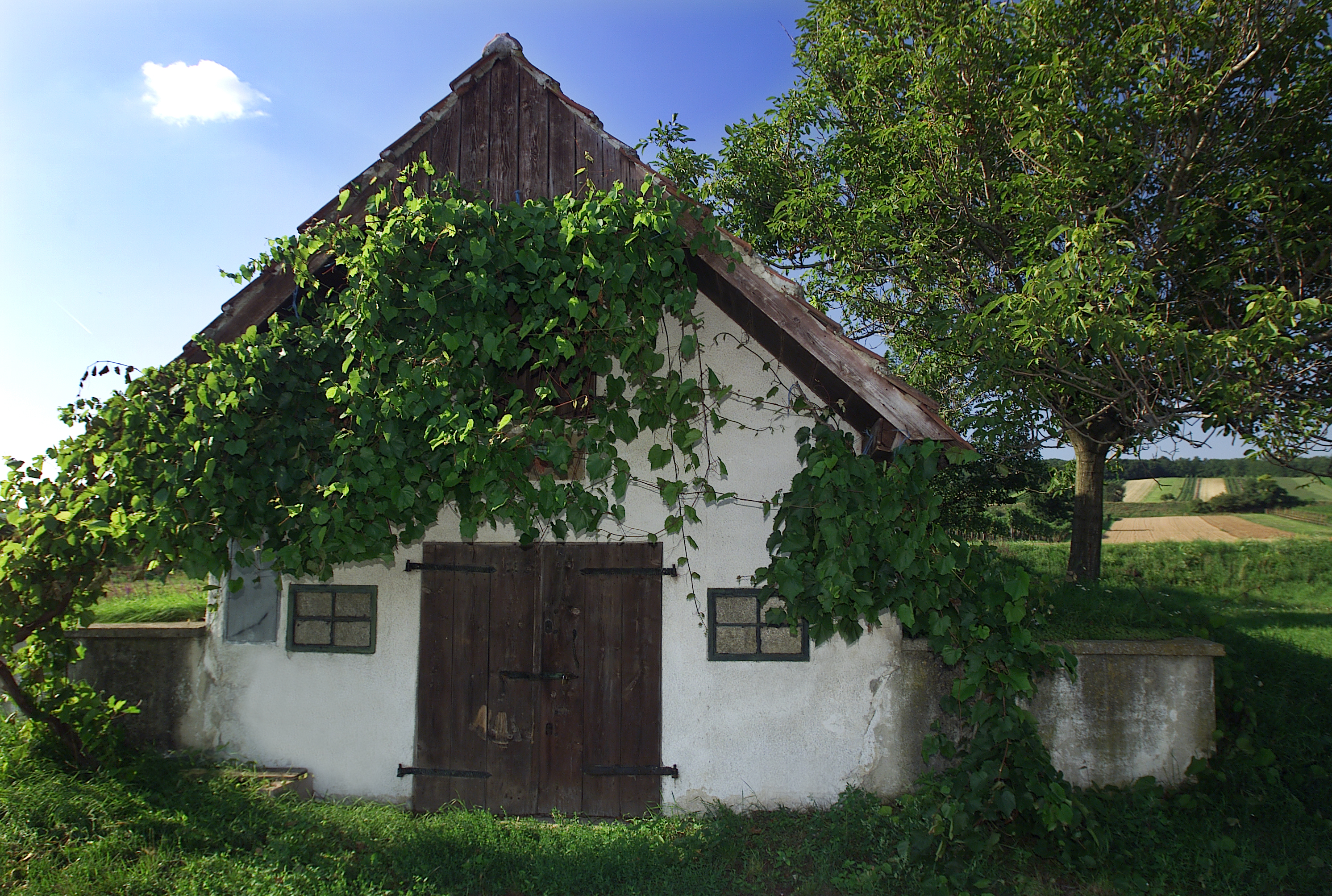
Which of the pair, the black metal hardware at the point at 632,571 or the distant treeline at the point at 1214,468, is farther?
the distant treeline at the point at 1214,468

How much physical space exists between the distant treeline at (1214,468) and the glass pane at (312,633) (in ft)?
26.9

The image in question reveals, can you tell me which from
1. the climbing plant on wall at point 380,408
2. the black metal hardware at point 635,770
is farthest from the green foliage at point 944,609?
the black metal hardware at point 635,770

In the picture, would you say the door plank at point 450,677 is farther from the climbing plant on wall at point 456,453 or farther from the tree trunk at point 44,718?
the tree trunk at point 44,718

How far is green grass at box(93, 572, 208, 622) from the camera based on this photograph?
5.86m

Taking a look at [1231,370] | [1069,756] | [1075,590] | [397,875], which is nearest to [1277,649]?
[1075,590]

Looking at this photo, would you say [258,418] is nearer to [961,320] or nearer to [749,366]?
[749,366]

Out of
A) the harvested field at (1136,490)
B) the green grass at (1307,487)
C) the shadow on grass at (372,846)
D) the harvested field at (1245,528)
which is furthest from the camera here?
the harvested field at (1136,490)

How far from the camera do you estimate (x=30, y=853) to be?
3.83 meters

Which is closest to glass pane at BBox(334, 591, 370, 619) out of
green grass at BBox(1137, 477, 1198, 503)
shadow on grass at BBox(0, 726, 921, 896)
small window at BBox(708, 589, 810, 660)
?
shadow on grass at BBox(0, 726, 921, 896)

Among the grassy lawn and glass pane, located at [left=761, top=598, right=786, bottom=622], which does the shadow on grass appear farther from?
glass pane, located at [left=761, top=598, right=786, bottom=622]

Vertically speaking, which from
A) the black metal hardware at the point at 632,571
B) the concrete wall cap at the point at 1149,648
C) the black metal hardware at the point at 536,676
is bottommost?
the black metal hardware at the point at 536,676

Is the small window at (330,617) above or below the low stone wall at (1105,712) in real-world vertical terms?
above

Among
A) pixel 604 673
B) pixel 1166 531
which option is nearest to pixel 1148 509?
pixel 1166 531

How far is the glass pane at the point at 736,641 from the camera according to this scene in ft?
15.6
